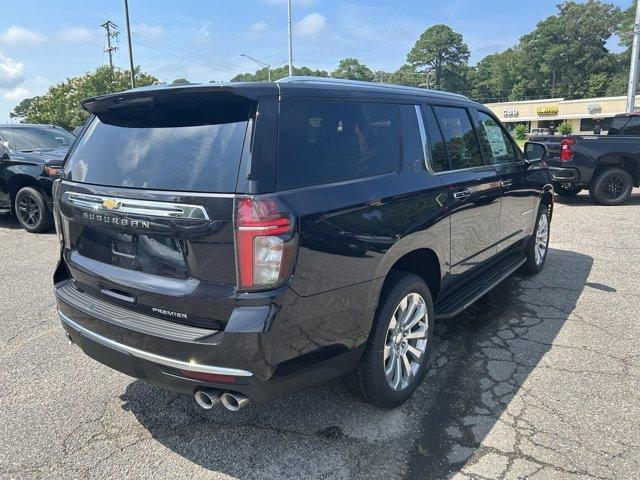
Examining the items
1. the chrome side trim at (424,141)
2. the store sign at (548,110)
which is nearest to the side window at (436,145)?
the chrome side trim at (424,141)

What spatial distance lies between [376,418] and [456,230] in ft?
4.76

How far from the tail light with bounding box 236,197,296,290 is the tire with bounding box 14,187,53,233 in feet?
24.2

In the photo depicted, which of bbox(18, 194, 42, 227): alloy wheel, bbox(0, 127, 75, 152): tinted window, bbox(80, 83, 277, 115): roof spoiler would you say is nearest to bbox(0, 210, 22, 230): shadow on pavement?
bbox(18, 194, 42, 227): alloy wheel

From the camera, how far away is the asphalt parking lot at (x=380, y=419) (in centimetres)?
251

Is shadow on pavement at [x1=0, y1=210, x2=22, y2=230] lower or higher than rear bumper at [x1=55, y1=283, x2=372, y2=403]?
lower

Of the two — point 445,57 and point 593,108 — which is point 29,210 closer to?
point 593,108

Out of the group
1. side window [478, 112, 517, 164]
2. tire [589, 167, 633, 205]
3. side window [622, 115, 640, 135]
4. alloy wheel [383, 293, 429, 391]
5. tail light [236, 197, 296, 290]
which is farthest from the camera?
side window [622, 115, 640, 135]

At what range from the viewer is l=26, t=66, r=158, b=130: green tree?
4506 cm

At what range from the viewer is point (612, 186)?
10109mm

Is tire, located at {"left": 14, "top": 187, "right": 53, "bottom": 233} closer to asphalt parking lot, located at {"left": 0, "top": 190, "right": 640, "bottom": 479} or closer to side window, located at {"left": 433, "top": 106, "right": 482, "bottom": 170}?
asphalt parking lot, located at {"left": 0, "top": 190, "right": 640, "bottom": 479}

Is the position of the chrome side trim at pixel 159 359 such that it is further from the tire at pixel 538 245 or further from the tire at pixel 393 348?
the tire at pixel 538 245

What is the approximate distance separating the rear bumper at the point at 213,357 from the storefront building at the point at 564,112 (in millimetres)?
60620

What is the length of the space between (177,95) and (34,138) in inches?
317

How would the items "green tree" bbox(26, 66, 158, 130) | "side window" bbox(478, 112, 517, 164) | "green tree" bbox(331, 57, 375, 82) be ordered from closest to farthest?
"side window" bbox(478, 112, 517, 164) → "green tree" bbox(26, 66, 158, 130) → "green tree" bbox(331, 57, 375, 82)
